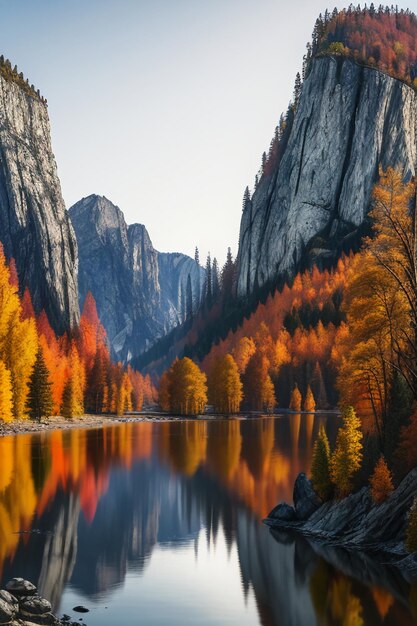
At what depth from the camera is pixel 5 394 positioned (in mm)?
86312

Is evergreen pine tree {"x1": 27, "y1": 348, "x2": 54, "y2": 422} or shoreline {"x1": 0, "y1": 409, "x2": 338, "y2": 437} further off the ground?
evergreen pine tree {"x1": 27, "y1": 348, "x2": 54, "y2": 422}

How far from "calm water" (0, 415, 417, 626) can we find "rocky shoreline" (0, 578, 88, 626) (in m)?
1.32

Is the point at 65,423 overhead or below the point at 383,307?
below

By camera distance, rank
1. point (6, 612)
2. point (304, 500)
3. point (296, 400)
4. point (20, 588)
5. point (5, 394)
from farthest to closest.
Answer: point (296, 400)
point (5, 394)
point (304, 500)
point (20, 588)
point (6, 612)

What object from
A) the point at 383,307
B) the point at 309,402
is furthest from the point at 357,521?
the point at 309,402

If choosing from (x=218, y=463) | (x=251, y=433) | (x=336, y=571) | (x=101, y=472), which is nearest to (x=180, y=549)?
(x=336, y=571)

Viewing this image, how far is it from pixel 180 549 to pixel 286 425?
7390 cm

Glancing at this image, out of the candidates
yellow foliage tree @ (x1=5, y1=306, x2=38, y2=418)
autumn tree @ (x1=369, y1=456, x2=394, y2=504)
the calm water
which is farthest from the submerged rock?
yellow foliage tree @ (x1=5, y1=306, x2=38, y2=418)

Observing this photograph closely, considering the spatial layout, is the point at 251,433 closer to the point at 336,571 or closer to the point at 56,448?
the point at 56,448

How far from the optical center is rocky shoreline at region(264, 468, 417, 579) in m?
31.4

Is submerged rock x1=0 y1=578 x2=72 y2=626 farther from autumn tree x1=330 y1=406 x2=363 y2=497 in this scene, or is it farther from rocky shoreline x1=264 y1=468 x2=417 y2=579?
autumn tree x1=330 y1=406 x2=363 y2=497

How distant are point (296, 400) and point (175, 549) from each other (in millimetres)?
112309

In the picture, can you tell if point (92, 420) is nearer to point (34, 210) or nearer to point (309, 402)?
point (309, 402)

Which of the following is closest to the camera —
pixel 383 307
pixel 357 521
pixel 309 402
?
pixel 357 521
